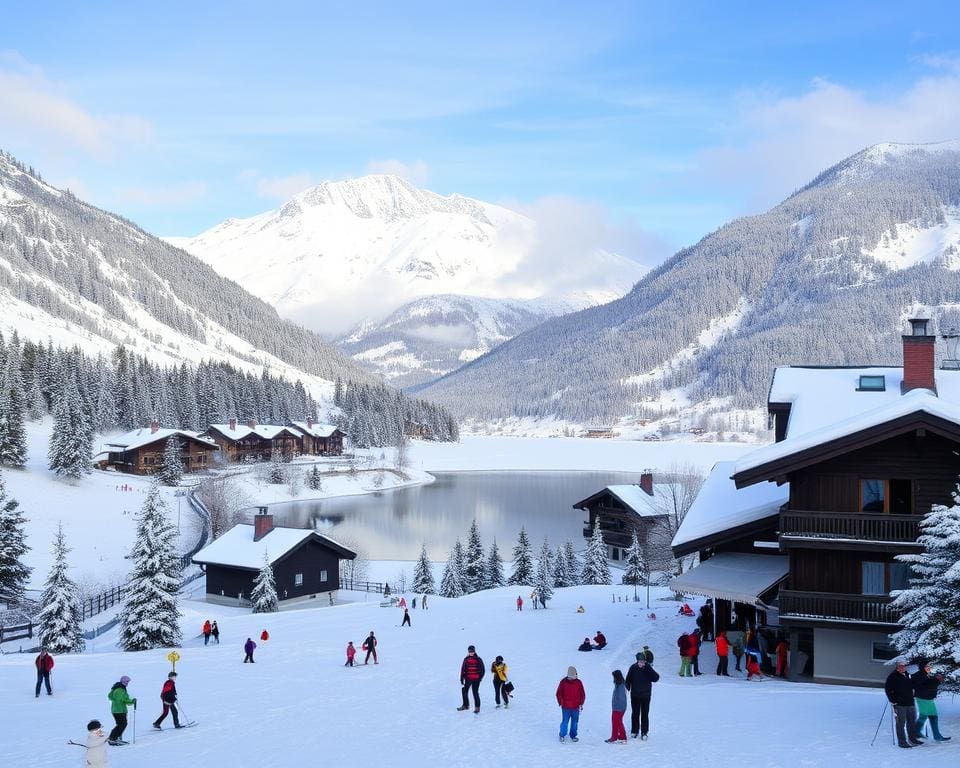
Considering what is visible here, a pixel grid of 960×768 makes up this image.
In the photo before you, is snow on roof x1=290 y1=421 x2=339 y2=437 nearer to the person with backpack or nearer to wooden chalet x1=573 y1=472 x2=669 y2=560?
wooden chalet x1=573 y1=472 x2=669 y2=560

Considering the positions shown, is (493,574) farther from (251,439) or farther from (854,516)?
(251,439)

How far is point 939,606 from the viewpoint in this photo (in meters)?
17.0

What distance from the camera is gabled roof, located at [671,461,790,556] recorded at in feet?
86.3

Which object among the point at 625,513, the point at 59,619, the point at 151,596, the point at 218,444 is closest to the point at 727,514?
the point at 151,596

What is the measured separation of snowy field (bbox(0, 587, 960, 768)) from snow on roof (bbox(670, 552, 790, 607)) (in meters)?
2.24

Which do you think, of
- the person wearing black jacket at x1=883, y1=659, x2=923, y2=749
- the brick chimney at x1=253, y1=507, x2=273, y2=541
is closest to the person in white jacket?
the person wearing black jacket at x1=883, y1=659, x2=923, y2=749

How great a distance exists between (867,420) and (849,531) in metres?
2.99

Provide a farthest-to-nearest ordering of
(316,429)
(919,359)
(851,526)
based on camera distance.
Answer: (316,429), (919,359), (851,526)

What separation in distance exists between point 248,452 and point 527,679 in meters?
121

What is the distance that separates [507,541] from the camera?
3073 inches

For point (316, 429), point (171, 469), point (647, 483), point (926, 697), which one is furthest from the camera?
point (316, 429)

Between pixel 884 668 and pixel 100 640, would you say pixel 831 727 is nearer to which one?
pixel 884 668

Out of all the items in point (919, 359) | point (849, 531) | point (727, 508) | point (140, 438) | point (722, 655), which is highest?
point (140, 438)

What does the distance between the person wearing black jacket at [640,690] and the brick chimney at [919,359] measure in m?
15.5
